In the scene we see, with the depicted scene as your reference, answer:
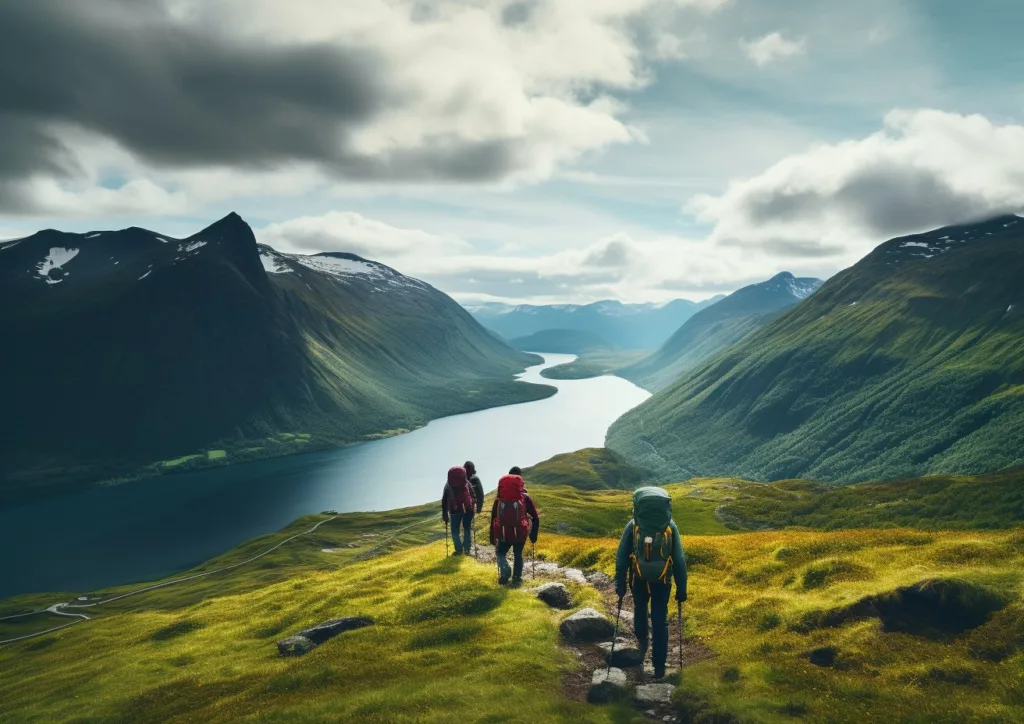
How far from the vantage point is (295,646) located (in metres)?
24.2

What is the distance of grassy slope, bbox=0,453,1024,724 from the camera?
15.1 metres

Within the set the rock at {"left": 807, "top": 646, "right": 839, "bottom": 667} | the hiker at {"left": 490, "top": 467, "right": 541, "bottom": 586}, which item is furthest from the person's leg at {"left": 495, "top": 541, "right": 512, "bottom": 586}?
the rock at {"left": 807, "top": 646, "right": 839, "bottom": 667}

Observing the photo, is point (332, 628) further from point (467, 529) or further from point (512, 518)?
point (467, 529)

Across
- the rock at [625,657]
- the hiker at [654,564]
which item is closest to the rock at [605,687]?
the rock at [625,657]

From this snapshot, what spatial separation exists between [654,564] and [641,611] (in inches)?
88.1

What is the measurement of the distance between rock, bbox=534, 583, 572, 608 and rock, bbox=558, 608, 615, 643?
11.1 feet

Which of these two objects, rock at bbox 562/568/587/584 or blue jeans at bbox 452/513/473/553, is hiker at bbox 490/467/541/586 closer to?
rock at bbox 562/568/587/584

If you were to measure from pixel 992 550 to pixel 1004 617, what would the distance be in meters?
5.90

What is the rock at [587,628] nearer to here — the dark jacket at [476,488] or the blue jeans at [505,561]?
the blue jeans at [505,561]

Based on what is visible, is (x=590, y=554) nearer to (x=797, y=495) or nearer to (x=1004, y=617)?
(x=1004, y=617)

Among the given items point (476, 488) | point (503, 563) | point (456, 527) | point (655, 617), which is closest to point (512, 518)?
point (503, 563)

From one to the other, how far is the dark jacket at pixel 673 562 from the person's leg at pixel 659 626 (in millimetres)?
498

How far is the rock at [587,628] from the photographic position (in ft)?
68.6

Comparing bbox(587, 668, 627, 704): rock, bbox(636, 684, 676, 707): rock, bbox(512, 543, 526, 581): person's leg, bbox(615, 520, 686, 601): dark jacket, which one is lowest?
bbox(636, 684, 676, 707): rock
